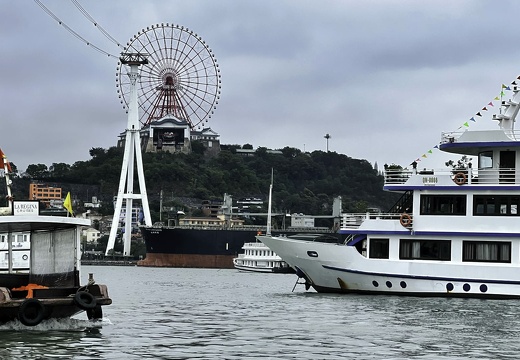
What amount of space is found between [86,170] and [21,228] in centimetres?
16438

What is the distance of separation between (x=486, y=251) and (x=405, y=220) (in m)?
3.20

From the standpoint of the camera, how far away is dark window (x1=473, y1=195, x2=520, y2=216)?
133ft

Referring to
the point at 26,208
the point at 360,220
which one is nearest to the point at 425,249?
the point at 360,220

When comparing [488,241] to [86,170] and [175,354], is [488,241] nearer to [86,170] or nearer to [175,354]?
[175,354]

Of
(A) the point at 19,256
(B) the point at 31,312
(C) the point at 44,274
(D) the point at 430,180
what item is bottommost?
(B) the point at 31,312

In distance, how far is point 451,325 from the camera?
101 ft

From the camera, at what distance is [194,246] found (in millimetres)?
123938

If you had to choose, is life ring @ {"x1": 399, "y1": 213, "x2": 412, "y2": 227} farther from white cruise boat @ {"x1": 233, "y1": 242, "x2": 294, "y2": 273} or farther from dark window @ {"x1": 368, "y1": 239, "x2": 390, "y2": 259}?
white cruise boat @ {"x1": 233, "y1": 242, "x2": 294, "y2": 273}

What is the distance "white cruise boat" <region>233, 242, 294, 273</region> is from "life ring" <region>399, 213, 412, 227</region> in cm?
5608

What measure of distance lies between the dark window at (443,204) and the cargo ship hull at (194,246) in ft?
266

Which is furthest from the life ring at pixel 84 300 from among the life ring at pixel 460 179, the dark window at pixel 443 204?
the life ring at pixel 460 179

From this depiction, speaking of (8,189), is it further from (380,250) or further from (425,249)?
(425,249)

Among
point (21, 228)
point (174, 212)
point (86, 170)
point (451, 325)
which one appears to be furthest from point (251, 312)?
point (86, 170)

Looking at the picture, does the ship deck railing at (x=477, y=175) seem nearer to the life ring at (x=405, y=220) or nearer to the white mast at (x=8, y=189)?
the life ring at (x=405, y=220)
